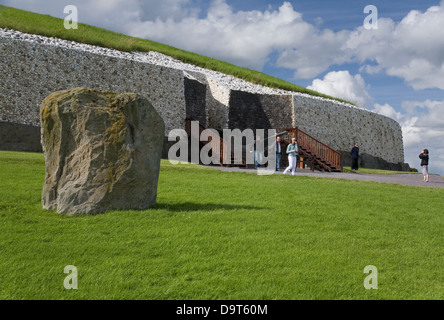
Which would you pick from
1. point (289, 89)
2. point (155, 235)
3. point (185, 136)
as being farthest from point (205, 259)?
point (289, 89)

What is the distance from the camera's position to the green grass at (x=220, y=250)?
495 centimetres

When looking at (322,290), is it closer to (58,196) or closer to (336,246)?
(336,246)

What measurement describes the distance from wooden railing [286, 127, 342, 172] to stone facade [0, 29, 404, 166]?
4.73 meters

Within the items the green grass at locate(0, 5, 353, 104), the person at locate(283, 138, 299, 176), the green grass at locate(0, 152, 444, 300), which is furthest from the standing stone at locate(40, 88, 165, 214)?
the green grass at locate(0, 5, 353, 104)

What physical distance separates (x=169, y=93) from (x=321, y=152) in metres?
10.8

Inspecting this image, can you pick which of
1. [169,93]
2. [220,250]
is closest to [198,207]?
[220,250]

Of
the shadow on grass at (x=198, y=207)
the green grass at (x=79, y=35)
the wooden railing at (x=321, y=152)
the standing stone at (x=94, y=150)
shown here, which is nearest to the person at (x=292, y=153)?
the wooden railing at (x=321, y=152)

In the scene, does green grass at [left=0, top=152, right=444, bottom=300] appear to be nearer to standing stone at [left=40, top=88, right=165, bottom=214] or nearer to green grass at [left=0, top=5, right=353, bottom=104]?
standing stone at [left=40, top=88, right=165, bottom=214]

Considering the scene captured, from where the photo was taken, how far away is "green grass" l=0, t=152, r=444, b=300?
4.95 metres

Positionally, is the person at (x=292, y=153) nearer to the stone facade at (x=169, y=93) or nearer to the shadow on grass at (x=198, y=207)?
the shadow on grass at (x=198, y=207)

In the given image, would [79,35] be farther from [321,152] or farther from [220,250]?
[220,250]

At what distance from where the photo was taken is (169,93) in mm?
28531
